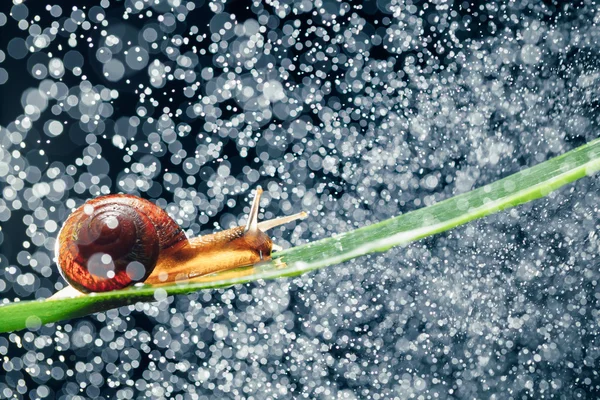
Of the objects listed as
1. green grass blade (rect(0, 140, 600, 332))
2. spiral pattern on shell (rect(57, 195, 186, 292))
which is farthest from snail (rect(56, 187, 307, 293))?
green grass blade (rect(0, 140, 600, 332))

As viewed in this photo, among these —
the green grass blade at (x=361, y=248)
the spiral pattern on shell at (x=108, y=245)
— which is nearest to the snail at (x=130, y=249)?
the spiral pattern on shell at (x=108, y=245)

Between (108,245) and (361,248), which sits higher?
(361,248)

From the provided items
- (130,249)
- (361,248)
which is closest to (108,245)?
(130,249)

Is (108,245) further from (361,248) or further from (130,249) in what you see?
(361,248)

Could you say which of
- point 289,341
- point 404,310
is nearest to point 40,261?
point 289,341

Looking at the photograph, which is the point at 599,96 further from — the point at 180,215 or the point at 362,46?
the point at 180,215

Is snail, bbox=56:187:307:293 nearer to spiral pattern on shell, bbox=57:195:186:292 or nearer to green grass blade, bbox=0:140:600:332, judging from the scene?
spiral pattern on shell, bbox=57:195:186:292

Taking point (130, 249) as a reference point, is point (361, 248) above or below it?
above

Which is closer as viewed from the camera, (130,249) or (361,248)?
(361,248)
